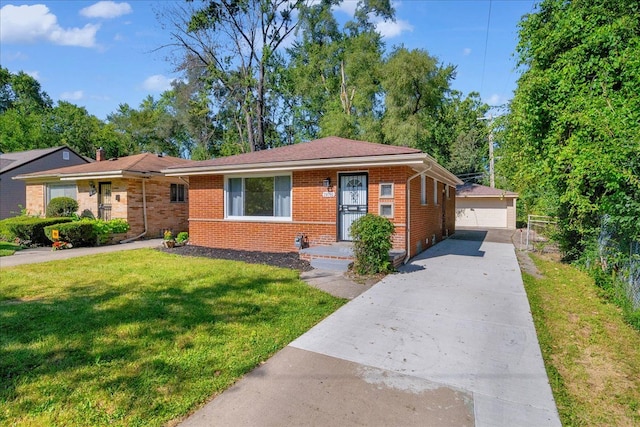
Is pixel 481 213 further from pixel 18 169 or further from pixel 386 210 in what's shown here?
pixel 18 169

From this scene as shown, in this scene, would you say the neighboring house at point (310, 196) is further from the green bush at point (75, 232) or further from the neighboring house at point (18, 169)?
the neighboring house at point (18, 169)

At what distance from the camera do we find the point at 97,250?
1135 centimetres

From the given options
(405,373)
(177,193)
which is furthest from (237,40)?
(405,373)

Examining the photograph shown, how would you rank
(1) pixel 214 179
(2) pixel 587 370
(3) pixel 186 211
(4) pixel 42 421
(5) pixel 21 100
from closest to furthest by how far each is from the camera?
(4) pixel 42 421
(2) pixel 587 370
(1) pixel 214 179
(3) pixel 186 211
(5) pixel 21 100

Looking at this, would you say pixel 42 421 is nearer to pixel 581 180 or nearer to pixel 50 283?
pixel 50 283

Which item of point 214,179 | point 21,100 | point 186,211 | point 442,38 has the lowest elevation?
point 186,211

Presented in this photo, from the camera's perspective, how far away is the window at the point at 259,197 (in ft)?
32.8

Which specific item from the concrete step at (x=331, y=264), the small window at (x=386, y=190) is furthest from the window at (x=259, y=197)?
the small window at (x=386, y=190)

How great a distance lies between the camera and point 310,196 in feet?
31.1

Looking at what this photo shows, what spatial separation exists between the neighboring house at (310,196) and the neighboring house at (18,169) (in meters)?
15.3

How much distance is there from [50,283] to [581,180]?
10951 mm

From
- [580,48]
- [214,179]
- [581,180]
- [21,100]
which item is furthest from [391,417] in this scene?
[21,100]

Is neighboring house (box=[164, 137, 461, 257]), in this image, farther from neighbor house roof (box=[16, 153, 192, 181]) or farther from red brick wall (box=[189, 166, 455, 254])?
neighbor house roof (box=[16, 153, 192, 181])

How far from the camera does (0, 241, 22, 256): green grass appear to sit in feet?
35.1
